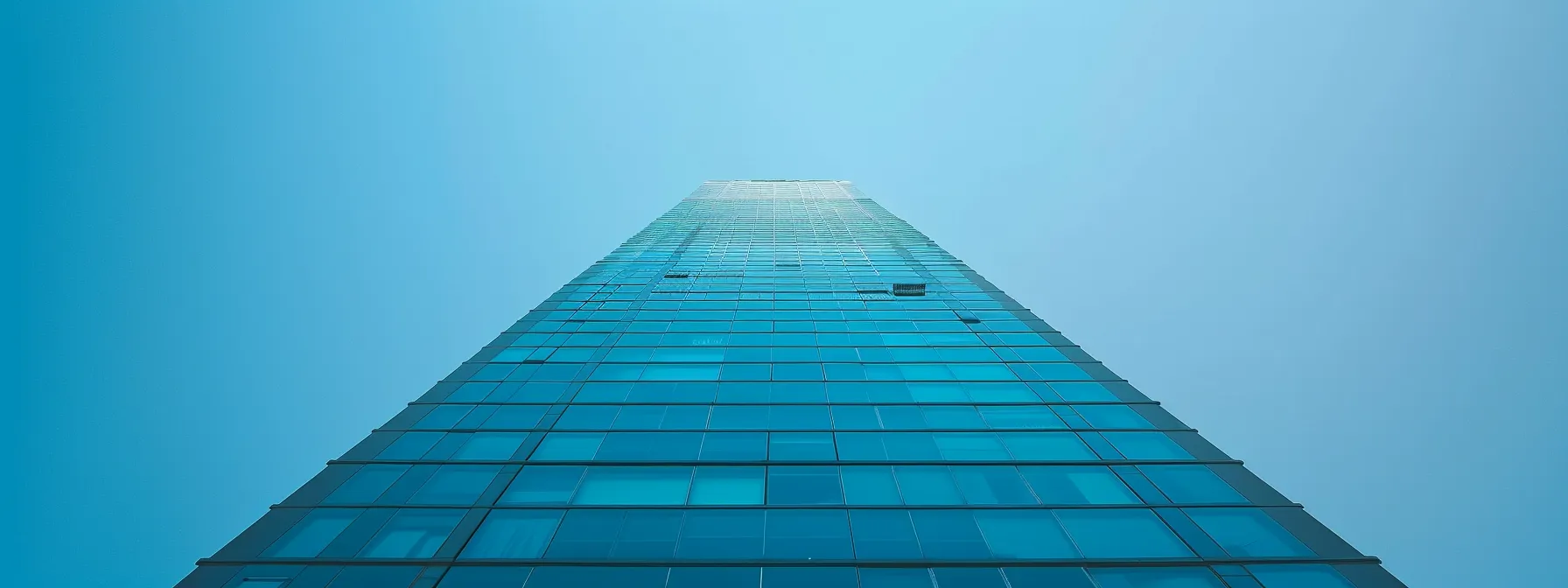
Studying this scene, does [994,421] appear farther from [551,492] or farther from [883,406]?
[551,492]

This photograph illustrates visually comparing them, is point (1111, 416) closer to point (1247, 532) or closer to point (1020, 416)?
point (1020, 416)

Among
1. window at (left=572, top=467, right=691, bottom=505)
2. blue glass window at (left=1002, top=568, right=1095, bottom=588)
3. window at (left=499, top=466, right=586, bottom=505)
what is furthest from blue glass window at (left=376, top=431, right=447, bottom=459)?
blue glass window at (left=1002, top=568, right=1095, bottom=588)

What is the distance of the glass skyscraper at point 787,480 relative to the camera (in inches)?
582

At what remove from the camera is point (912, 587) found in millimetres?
14234

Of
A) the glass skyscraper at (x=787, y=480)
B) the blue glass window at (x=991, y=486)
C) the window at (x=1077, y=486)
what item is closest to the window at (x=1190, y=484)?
the glass skyscraper at (x=787, y=480)

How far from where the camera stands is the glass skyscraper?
1477 cm

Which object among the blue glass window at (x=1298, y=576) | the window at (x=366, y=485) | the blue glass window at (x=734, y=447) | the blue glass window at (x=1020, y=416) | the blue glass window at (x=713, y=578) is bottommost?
the blue glass window at (x=713, y=578)

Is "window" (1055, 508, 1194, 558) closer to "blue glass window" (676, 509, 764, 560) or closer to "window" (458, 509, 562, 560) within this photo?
"blue glass window" (676, 509, 764, 560)

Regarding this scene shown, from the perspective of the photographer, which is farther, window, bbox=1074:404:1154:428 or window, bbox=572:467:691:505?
window, bbox=1074:404:1154:428

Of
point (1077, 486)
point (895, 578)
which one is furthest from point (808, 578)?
point (1077, 486)

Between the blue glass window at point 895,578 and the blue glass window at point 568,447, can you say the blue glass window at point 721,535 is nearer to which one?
the blue glass window at point 895,578

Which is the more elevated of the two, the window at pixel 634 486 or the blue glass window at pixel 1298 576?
the window at pixel 634 486

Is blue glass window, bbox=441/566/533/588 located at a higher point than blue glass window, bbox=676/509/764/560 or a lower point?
lower

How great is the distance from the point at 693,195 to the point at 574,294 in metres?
42.2
